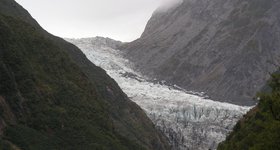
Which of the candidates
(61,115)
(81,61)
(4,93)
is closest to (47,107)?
(61,115)

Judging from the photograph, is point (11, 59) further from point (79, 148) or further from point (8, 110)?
point (79, 148)

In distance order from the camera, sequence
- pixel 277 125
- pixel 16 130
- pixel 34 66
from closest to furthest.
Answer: pixel 277 125 < pixel 16 130 < pixel 34 66

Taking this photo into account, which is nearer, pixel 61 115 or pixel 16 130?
pixel 16 130

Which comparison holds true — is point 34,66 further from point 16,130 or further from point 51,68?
point 16,130

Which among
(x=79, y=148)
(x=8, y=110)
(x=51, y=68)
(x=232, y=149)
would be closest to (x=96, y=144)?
(x=79, y=148)

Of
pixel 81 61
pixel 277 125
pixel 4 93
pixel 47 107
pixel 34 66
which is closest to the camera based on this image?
pixel 277 125

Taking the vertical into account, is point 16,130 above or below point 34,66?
below
